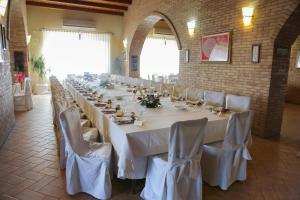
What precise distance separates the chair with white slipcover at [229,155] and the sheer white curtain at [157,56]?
1005 cm

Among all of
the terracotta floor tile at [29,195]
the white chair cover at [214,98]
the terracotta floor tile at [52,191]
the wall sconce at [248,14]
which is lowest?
the terracotta floor tile at [29,195]

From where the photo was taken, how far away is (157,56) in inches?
509

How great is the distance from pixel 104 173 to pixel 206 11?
461 centimetres

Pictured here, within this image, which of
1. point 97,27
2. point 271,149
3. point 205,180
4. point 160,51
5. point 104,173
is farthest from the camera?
point 160,51

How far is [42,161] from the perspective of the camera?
3.26 meters

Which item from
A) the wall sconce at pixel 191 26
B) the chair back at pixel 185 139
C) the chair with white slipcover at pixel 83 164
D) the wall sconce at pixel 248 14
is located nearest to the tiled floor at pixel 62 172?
the chair with white slipcover at pixel 83 164

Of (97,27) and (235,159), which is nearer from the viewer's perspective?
(235,159)

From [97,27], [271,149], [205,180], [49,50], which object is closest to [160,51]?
[97,27]

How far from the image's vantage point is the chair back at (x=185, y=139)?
1.99m

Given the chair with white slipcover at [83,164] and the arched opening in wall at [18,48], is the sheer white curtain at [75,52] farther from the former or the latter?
the chair with white slipcover at [83,164]

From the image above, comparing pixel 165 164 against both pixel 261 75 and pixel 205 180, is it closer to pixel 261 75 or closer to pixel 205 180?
pixel 205 180

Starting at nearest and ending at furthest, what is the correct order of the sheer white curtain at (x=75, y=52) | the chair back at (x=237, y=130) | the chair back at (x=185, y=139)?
the chair back at (x=185, y=139) → the chair back at (x=237, y=130) → the sheer white curtain at (x=75, y=52)

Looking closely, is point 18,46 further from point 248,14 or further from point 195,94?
point 248,14

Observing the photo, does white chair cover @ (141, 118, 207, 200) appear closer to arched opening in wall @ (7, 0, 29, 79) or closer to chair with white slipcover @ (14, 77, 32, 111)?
chair with white slipcover @ (14, 77, 32, 111)
